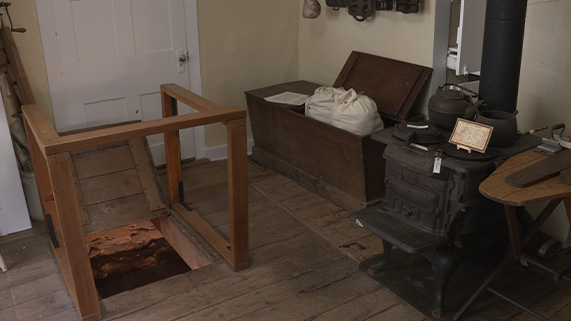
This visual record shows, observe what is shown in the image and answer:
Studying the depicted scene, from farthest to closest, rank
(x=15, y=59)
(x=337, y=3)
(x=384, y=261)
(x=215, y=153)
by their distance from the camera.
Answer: (x=215, y=153), (x=337, y=3), (x=15, y=59), (x=384, y=261)

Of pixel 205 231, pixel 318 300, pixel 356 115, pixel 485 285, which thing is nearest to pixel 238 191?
pixel 205 231

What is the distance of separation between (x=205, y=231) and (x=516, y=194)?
205cm

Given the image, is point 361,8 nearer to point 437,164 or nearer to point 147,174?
point 437,164

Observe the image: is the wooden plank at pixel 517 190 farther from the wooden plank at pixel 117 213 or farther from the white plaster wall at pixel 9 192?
the white plaster wall at pixel 9 192

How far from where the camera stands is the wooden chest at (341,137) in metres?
3.92

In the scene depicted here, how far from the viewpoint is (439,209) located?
298 centimetres

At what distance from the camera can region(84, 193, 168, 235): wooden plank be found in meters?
3.83

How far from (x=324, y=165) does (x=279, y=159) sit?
0.63 m

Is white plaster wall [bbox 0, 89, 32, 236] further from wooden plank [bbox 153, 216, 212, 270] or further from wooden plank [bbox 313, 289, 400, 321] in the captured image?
wooden plank [bbox 313, 289, 400, 321]

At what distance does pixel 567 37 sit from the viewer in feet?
11.0

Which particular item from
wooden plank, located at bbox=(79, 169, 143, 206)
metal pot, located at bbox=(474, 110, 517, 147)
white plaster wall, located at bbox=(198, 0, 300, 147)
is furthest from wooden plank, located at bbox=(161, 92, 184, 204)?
metal pot, located at bbox=(474, 110, 517, 147)

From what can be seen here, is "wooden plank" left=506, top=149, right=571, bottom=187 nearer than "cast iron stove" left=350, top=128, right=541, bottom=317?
Yes

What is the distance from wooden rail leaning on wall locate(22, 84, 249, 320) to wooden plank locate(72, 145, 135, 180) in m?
0.34

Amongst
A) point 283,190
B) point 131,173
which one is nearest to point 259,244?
point 283,190
